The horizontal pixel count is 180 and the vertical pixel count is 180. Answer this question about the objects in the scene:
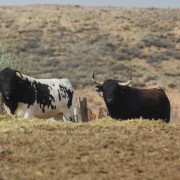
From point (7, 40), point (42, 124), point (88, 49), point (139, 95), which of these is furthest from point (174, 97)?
point (42, 124)

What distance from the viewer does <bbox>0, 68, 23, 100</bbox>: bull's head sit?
1747 cm

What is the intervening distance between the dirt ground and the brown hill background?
2369 cm

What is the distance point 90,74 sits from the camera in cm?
4831

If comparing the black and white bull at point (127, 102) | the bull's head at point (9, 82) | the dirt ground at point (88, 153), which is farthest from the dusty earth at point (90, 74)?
the black and white bull at point (127, 102)

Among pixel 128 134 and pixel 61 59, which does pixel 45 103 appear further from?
pixel 61 59

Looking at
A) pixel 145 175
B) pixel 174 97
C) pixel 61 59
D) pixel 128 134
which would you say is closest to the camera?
pixel 145 175

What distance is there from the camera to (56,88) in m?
19.1

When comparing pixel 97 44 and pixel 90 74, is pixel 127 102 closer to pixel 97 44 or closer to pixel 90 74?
pixel 90 74

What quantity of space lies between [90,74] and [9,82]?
3079 cm

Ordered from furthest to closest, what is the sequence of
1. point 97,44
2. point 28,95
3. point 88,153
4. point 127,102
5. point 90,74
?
point 97,44 → point 90,74 → point 127,102 → point 28,95 → point 88,153

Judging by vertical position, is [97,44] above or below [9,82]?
below

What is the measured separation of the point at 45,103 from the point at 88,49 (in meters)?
38.8

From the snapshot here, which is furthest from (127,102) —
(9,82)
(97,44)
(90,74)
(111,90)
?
(97,44)

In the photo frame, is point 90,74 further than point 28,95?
Yes
